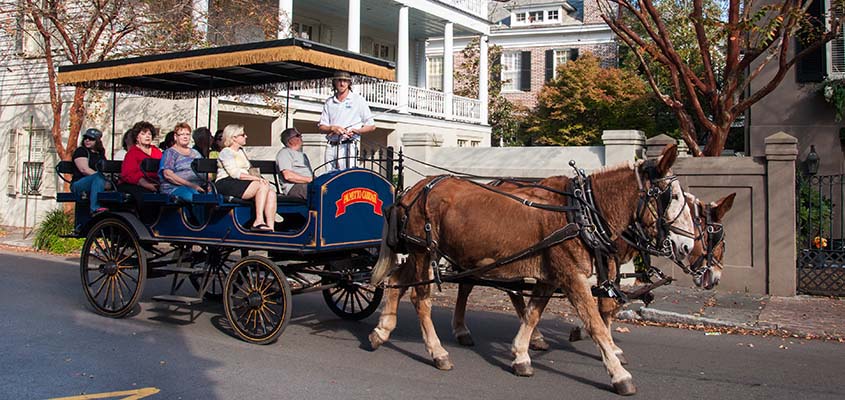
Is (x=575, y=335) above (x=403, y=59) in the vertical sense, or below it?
below

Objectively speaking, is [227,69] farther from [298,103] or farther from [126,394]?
[298,103]

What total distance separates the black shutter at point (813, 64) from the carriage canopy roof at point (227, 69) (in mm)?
11346

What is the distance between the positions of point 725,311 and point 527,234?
4451 mm

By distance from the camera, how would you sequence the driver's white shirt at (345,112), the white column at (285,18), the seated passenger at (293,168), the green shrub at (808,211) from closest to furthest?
the seated passenger at (293,168)
the driver's white shirt at (345,112)
the green shrub at (808,211)
the white column at (285,18)

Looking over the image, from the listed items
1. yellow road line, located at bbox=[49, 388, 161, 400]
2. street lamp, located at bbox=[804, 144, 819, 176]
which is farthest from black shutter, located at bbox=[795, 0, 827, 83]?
yellow road line, located at bbox=[49, 388, 161, 400]

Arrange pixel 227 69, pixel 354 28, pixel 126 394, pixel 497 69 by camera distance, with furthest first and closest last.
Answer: pixel 497 69, pixel 354 28, pixel 227 69, pixel 126 394

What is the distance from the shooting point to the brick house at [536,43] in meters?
30.5

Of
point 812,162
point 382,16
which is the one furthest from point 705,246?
point 382,16

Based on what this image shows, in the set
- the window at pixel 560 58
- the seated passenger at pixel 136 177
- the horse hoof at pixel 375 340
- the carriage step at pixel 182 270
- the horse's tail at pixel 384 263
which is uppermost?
the window at pixel 560 58

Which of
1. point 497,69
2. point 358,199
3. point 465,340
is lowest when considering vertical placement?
point 465,340

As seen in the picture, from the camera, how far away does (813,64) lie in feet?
51.6

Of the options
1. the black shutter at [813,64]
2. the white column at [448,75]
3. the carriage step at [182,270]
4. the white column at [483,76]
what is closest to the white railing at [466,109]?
the white column at [483,76]

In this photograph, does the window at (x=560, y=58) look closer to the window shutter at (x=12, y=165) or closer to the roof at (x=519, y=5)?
the roof at (x=519, y=5)

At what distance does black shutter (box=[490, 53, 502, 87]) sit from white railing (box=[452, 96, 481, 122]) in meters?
5.12
